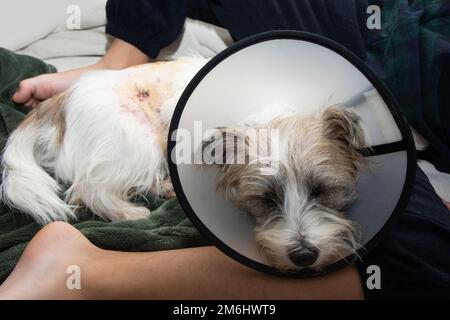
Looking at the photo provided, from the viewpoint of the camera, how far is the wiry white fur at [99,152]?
1723 millimetres

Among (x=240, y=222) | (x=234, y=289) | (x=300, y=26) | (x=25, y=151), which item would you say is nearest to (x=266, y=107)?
(x=240, y=222)

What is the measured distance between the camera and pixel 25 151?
1.80 m

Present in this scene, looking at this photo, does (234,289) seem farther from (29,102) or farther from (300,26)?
(29,102)

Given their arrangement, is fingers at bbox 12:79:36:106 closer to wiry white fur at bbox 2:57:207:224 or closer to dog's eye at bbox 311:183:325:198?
wiry white fur at bbox 2:57:207:224

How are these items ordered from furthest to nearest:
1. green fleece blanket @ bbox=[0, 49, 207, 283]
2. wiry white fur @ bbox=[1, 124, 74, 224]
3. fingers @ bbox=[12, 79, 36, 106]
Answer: fingers @ bbox=[12, 79, 36, 106]
wiry white fur @ bbox=[1, 124, 74, 224]
green fleece blanket @ bbox=[0, 49, 207, 283]

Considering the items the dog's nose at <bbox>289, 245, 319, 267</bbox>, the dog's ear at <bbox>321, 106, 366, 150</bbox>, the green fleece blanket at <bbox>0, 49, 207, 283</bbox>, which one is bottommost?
the green fleece blanket at <bbox>0, 49, 207, 283</bbox>

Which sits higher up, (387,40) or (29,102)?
(387,40)

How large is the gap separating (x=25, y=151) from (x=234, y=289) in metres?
0.89

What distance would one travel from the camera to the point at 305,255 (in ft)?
4.35

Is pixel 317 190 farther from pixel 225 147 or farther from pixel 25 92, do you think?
pixel 25 92

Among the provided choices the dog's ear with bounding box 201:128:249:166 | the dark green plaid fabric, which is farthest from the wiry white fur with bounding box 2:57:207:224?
the dark green plaid fabric

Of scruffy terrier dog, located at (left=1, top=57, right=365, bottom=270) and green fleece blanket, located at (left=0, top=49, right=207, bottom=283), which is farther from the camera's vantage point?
green fleece blanket, located at (left=0, top=49, right=207, bottom=283)

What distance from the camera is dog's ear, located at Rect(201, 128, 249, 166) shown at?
1.32 m
